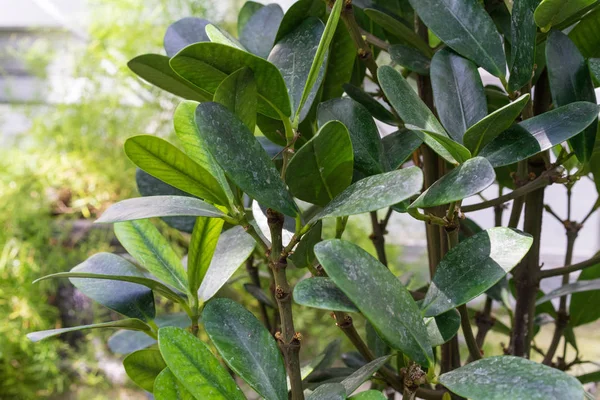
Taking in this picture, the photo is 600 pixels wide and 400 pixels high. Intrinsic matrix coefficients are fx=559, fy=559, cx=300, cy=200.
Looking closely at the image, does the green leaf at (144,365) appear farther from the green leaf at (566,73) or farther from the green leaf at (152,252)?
the green leaf at (566,73)

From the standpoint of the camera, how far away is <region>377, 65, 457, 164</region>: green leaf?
0.25 meters

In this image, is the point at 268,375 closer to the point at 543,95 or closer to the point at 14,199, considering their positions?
the point at 543,95

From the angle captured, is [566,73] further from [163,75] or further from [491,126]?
[163,75]

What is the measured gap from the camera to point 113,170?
149 centimetres

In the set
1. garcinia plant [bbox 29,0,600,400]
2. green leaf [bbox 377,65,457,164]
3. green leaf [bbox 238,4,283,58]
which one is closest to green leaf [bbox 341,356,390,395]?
garcinia plant [bbox 29,0,600,400]

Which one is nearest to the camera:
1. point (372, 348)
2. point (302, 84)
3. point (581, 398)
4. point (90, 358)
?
point (581, 398)

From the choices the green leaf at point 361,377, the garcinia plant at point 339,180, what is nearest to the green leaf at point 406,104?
the garcinia plant at point 339,180

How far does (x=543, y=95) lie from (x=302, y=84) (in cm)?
18

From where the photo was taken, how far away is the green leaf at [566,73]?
29 cm

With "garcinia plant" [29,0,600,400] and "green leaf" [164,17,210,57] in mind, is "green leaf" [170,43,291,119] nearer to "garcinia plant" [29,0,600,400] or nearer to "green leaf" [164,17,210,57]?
"garcinia plant" [29,0,600,400]

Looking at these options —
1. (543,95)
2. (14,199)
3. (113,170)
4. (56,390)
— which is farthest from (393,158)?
(56,390)

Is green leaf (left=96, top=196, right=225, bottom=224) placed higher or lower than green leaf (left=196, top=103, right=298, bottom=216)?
lower

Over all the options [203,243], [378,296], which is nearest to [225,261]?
[203,243]

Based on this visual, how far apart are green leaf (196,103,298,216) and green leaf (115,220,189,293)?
0.11 meters
